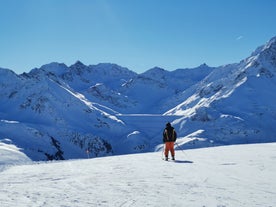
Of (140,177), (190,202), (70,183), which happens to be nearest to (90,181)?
(70,183)

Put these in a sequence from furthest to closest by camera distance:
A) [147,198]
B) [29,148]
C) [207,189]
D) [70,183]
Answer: [29,148], [70,183], [207,189], [147,198]

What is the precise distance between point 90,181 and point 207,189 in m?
4.48

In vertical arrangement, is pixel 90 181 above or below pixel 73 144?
below

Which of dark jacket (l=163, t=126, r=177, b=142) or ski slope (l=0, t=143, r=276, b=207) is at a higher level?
dark jacket (l=163, t=126, r=177, b=142)

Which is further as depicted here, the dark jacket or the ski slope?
the dark jacket

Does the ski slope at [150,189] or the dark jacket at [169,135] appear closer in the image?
the ski slope at [150,189]

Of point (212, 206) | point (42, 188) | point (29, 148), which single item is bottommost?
point (212, 206)

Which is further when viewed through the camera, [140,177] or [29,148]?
[29,148]

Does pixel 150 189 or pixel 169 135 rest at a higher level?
pixel 169 135

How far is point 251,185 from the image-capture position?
43.1 feet

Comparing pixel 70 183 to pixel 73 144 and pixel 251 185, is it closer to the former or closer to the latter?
pixel 251 185

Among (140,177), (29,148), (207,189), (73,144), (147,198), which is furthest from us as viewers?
(73,144)

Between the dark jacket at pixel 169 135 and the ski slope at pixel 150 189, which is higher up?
the dark jacket at pixel 169 135

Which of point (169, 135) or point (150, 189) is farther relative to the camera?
point (169, 135)
